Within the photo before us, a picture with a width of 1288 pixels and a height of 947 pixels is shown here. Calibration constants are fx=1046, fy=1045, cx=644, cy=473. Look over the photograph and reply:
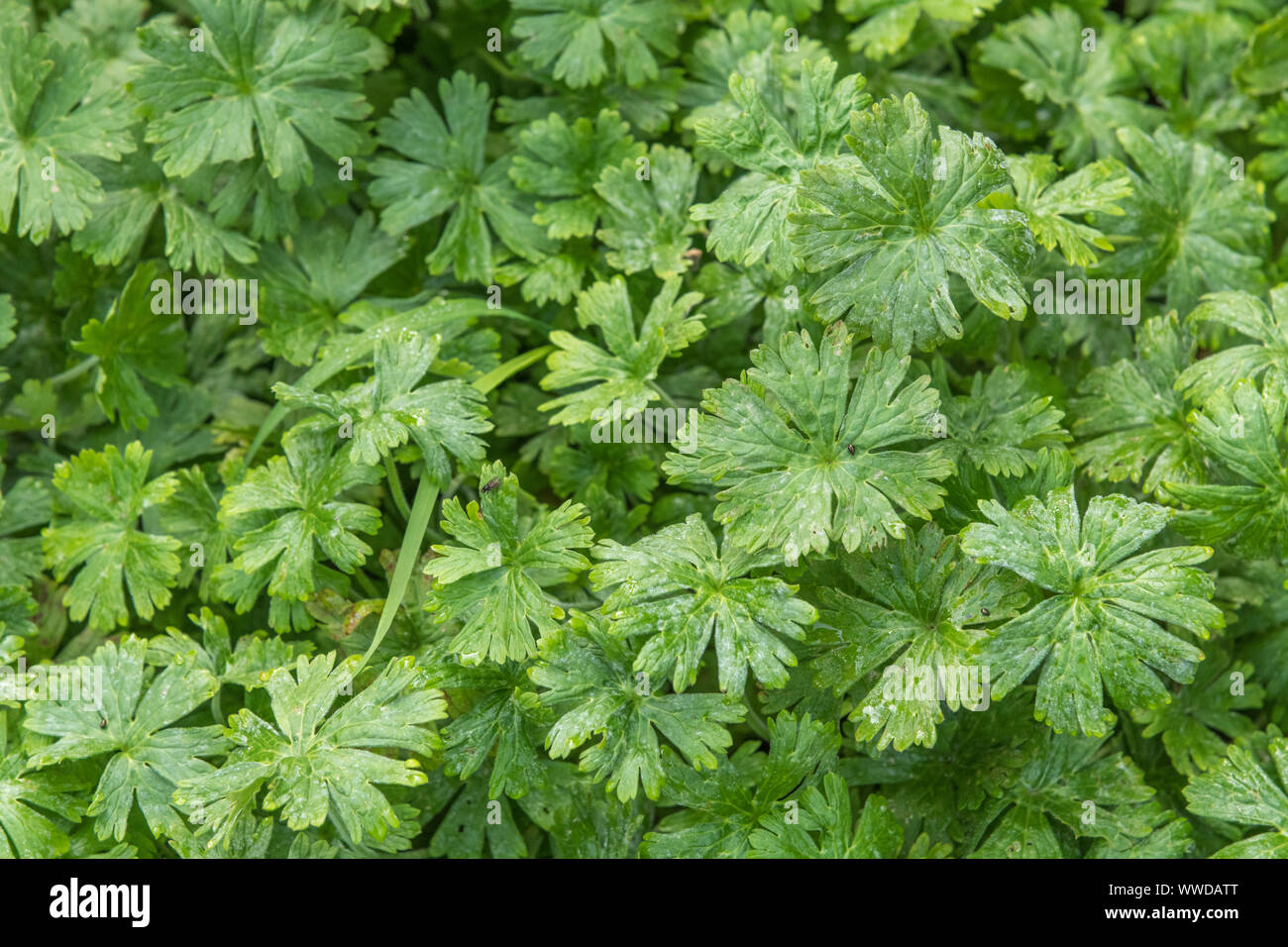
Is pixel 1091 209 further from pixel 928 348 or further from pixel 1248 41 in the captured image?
pixel 1248 41

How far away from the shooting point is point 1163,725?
2.52 metres

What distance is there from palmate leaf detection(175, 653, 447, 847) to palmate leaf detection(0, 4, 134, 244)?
140 centimetres

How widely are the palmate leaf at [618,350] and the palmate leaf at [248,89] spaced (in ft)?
2.72

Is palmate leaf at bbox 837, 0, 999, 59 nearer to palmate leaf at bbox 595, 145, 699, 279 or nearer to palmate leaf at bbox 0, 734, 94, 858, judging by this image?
palmate leaf at bbox 595, 145, 699, 279

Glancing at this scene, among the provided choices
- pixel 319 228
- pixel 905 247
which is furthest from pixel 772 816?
pixel 319 228

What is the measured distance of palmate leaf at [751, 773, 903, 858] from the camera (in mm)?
2182

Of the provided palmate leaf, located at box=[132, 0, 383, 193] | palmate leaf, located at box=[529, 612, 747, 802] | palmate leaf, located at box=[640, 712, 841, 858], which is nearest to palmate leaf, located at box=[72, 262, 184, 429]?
palmate leaf, located at box=[132, 0, 383, 193]

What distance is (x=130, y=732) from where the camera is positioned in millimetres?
2352

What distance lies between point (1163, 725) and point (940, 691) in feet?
2.48

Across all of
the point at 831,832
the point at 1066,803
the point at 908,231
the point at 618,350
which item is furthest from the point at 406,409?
the point at 1066,803

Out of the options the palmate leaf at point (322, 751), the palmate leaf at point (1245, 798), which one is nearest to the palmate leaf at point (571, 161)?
the palmate leaf at point (322, 751)

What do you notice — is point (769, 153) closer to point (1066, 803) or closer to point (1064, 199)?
point (1064, 199)

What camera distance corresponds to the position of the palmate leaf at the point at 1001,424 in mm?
2346

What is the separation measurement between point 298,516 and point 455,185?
3.40 feet
